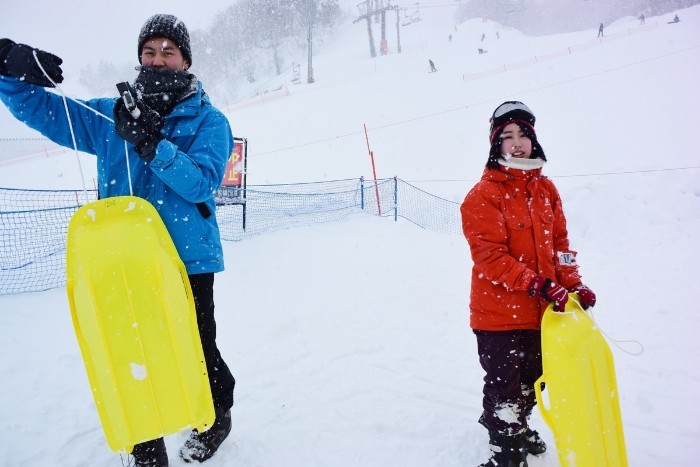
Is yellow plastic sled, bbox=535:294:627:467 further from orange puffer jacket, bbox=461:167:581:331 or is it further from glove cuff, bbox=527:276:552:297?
orange puffer jacket, bbox=461:167:581:331

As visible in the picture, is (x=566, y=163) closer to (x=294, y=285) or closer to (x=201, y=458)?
(x=294, y=285)

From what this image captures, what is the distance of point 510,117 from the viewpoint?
2160 millimetres

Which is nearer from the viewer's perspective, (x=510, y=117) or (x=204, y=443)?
(x=510, y=117)

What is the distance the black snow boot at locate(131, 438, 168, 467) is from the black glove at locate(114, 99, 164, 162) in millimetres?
1497

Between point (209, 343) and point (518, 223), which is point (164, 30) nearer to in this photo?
point (209, 343)

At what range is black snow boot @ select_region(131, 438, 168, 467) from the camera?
1973 millimetres

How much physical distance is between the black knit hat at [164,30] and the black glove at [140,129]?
538 mm

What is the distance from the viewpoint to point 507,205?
6.75ft

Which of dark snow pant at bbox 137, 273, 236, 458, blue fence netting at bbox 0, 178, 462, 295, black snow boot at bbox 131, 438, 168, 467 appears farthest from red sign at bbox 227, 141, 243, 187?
black snow boot at bbox 131, 438, 168, 467

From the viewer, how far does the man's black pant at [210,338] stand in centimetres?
205

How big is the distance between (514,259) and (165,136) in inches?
73.1

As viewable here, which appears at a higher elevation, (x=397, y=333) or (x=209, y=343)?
(x=209, y=343)

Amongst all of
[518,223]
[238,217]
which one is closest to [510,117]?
[518,223]

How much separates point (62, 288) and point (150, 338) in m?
4.78
